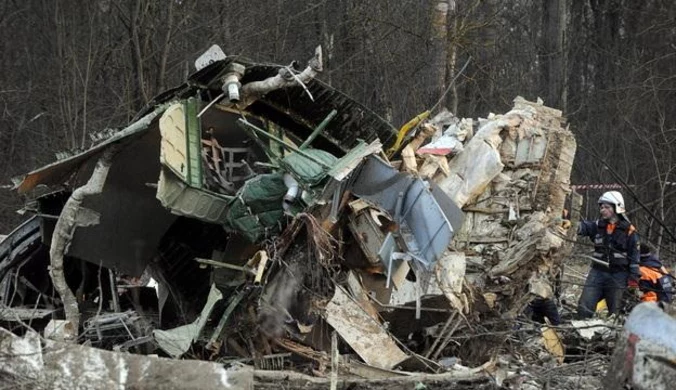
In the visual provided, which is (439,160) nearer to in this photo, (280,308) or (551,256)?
(551,256)

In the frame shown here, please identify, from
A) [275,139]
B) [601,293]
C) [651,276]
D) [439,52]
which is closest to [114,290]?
[275,139]

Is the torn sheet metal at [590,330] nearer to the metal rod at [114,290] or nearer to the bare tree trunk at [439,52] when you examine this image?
the metal rod at [114,290]

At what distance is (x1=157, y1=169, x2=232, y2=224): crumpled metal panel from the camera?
7109 millimetres

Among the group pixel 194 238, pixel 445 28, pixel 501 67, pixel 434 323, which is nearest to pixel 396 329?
pixel 434 323

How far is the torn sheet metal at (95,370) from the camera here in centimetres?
517

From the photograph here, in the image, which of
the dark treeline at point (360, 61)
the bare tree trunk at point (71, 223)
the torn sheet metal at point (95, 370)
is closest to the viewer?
the torn sheet metal at point (95, 370)

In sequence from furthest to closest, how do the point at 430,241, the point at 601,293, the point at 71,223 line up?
the point at 601,293 < the point at 71,223 < the point at 430,241

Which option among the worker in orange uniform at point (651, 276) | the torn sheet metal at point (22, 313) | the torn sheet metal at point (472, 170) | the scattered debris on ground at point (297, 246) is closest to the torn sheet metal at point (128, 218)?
the scattered debris on ground at point (297, 246)

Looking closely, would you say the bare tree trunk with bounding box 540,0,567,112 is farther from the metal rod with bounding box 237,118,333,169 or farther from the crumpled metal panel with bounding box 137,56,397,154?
the metal rod with bounding box 237,118,333,169

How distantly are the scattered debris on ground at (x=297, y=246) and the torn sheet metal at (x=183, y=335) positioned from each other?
18 mm

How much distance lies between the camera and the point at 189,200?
7.29 metres

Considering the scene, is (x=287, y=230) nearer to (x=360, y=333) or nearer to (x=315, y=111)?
(x=360, y=333)

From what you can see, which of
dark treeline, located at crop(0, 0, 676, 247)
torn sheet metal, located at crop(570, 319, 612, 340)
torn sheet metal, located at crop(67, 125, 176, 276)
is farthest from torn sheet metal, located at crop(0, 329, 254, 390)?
dark treeline, located at crop(0, 0, 676, 247)

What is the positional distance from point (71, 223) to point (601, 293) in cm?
497
